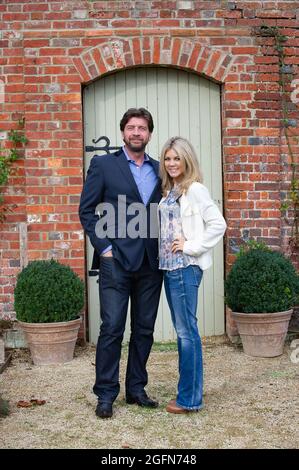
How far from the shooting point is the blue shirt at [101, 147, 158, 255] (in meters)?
4.28

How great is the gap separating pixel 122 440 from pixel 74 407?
0.74 m

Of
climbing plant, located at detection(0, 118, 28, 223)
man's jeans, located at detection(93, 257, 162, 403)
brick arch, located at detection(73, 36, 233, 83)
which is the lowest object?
man's jeans, located at detection(93, 257, 162, 403)

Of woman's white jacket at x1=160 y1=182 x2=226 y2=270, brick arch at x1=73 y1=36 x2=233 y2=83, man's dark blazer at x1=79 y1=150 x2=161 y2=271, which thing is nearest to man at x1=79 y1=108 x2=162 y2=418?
man's dark blazer at x1=79 y1=150 x2=161 y2=271

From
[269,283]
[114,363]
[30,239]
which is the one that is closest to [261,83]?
[269,283]

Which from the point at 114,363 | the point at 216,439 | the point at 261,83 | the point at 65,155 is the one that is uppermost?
the point at 261,83

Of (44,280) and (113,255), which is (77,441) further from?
Result: (44,280)

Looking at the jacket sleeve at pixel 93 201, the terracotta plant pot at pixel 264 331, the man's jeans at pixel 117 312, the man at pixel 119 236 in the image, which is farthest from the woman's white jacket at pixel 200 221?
the terracotta plant pot at pixel 264 331

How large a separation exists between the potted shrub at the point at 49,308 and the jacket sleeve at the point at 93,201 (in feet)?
4.63

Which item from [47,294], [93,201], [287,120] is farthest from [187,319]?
[287,120]

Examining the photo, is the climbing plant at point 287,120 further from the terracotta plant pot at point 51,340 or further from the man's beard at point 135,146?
the man's beard at point 135,146

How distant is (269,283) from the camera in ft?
18.3

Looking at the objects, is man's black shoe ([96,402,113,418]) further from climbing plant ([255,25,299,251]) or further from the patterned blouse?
climbing plant ([255,25,299,251])

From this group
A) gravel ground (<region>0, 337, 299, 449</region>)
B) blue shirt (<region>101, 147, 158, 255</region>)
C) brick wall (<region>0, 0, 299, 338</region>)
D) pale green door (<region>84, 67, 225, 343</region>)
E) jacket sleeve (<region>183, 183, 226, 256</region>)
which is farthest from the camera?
pale green door (<region>84, 67, 225, 343</region>)

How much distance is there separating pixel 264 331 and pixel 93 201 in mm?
2257
